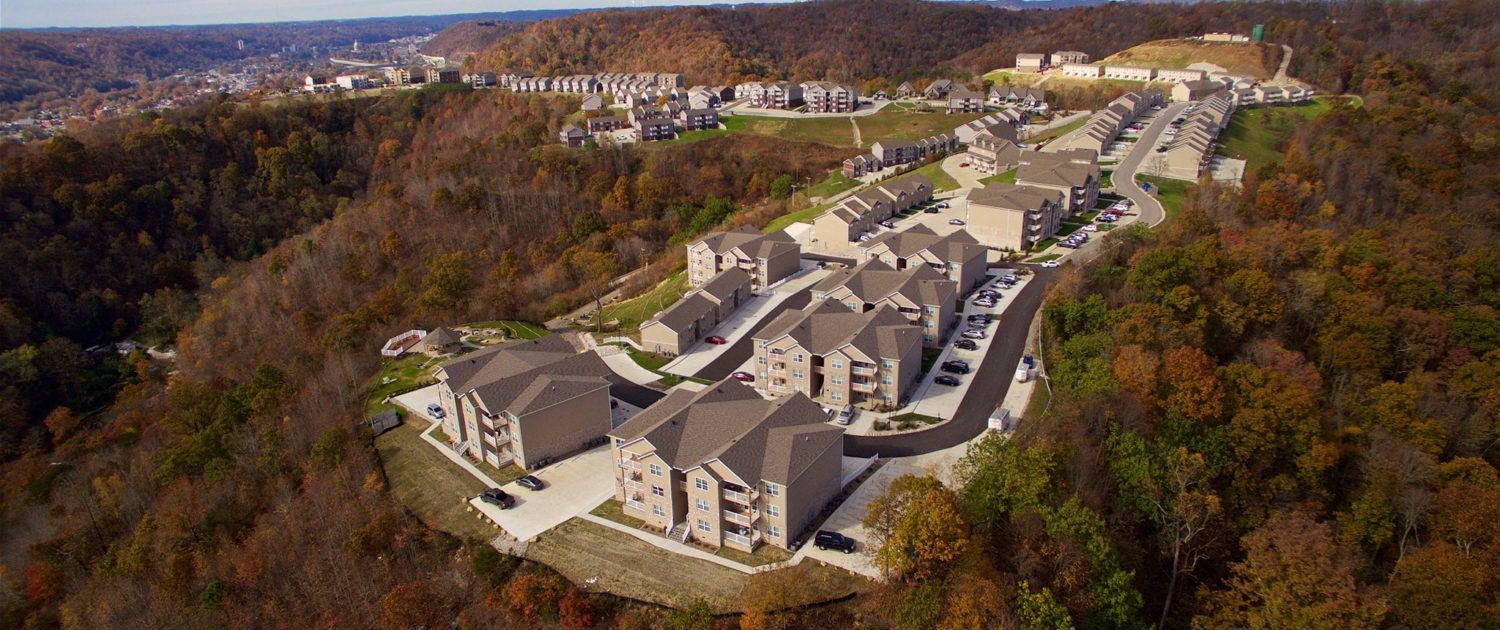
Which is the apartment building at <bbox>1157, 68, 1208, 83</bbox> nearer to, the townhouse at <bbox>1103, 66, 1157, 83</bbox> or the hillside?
the townhouse at <bbox>1103, 66, 1157, 83</bbox>

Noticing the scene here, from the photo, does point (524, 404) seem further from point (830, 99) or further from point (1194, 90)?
point (1194, 90)

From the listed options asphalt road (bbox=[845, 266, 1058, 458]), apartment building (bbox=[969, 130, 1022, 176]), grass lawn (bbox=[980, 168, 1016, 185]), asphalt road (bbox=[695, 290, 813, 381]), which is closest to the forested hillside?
asphalt road (bbox=[845, 266, 1058, 458])

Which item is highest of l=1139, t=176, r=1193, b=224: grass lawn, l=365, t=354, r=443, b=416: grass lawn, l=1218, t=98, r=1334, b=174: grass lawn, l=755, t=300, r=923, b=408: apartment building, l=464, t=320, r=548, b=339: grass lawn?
l=1218, t=98, r=1334, b=174: grass lawn

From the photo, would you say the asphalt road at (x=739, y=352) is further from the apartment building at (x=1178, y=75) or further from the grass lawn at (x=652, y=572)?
the apartment building at (x=1178, y=75)

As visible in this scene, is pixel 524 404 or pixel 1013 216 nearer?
pixel 524 404

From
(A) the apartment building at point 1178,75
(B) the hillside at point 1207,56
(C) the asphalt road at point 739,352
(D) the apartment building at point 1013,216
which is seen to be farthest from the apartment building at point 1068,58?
(C) the asphalt road at point 739,352

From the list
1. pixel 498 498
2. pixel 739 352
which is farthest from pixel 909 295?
pixel 498 498

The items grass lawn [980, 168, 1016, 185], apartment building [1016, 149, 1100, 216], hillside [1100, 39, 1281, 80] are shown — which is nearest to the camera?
apartment building [1016, 149, 1100, 216]

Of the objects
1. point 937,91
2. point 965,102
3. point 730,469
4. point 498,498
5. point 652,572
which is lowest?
point 652,572
